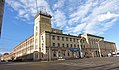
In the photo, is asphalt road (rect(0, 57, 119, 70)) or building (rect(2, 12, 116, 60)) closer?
asphalt road (rect(0, 57, 119, 70))

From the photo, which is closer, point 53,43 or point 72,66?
point 72,66

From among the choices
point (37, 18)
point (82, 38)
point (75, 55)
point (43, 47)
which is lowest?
point (75, 55)

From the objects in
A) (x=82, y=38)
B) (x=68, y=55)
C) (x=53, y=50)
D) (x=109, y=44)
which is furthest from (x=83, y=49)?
(x=109, y=44)

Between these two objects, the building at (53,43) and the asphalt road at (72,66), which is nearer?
the asphalt road at (72,66)

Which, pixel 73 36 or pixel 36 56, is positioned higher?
pixel 73 36

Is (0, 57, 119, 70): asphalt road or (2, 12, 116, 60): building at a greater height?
(2, 12, 116, 60): building

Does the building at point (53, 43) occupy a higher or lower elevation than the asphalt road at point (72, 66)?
higher

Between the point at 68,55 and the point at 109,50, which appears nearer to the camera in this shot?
the point at 68,55

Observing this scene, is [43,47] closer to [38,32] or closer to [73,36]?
[38,32]

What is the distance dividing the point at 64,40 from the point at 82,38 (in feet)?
42.6

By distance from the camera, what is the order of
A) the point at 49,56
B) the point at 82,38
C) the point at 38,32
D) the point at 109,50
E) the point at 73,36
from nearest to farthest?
the point at 49,56, the point at 38,32, the point at 73,36, the point at 82,38, the point at 109,50

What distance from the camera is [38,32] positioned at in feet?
169

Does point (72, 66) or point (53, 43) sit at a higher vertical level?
point (53, 43)

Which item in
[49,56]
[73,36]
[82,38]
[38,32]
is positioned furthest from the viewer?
[82,38]
